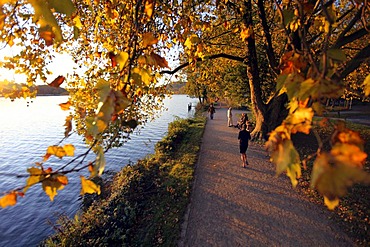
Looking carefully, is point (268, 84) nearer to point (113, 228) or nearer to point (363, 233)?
point (363, 233)

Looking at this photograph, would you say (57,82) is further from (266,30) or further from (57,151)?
(266,30)

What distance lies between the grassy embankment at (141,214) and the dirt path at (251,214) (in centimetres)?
44

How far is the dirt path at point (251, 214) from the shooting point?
522 cm

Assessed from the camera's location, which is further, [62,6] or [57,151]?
[57,151]

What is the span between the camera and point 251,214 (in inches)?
244

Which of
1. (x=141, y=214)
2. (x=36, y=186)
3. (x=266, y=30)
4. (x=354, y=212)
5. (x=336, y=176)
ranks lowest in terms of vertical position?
(x=36, y=186)

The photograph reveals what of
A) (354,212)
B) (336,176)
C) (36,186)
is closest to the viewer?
(336,176)

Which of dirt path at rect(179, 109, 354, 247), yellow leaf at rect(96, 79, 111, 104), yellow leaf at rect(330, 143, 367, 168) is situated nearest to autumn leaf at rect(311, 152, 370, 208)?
yellow leaf at rect(330, 143, 367, 168)

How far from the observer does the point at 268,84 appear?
15.4m

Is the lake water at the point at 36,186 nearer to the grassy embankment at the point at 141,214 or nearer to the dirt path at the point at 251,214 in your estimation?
the grassy embankment at the point at 141,214

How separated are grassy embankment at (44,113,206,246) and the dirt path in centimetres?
44

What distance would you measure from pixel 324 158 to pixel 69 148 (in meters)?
1.30

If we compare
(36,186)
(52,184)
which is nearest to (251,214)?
(52,184)

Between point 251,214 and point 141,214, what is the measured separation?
3332 mm
